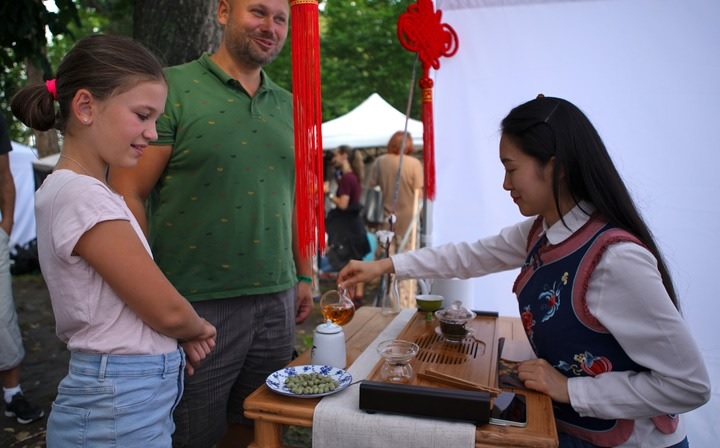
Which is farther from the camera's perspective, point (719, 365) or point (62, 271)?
point (719, 365)

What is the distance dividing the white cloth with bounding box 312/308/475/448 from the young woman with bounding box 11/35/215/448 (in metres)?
0.38

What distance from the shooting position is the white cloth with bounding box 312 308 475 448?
1191mm

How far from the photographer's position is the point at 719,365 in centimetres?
226

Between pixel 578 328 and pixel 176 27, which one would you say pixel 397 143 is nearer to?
pixel 176 27

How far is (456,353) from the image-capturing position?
1.67 metres

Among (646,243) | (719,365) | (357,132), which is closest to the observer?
(646,243)

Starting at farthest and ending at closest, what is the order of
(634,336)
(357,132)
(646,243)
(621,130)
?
(357,132) < (621,130) < (646,243) < (634,336)

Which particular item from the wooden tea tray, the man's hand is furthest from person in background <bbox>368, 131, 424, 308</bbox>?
the wooden tea tray

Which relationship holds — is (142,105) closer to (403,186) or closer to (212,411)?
(212,411)

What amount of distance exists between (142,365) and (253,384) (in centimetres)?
84

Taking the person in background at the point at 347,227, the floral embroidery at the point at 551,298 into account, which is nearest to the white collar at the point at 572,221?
the floral embroidery at the point at 551,298

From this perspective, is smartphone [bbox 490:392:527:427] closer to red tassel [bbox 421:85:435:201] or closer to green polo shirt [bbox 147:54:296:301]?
green polo shirt [bbox 147:54:296:301]

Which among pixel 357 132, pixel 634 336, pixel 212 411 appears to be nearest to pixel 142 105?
pixel 212 411

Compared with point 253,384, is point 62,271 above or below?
above
